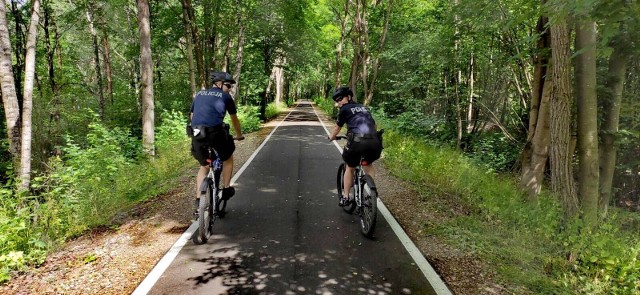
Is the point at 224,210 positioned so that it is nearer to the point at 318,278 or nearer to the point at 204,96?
the point at 204,96

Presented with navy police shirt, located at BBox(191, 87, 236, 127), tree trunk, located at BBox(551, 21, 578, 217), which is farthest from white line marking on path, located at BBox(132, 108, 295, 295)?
tree trunk, located at BBox(551, 21, 578, 217)

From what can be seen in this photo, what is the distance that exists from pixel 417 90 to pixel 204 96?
20.5 meters

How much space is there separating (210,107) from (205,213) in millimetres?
1496

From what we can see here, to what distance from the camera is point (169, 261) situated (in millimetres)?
4477

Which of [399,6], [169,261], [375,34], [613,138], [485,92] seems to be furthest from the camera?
[375,34]

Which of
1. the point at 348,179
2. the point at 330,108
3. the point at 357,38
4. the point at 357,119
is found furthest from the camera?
the point at 330,108

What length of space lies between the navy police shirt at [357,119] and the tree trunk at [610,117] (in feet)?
19.6

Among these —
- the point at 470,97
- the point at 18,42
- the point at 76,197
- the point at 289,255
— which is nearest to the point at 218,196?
the point at 289,255

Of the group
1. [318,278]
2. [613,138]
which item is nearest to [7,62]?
[318,278]

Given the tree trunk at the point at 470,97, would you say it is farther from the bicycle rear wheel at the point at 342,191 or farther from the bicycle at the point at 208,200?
the bicycle at the point at 208,200

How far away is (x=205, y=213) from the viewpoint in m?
5.00

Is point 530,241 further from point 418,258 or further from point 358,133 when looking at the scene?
point 358,133

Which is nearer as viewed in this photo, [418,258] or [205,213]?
[418,258]

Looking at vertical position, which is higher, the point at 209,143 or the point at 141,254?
the point at 209,143
